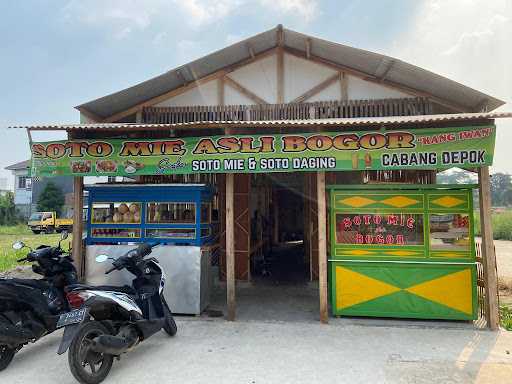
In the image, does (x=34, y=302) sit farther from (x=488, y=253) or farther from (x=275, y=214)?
(x=275, y=214)

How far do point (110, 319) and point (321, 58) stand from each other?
601 centimetres

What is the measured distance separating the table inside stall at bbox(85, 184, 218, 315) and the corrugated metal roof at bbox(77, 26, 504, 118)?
6.99ft

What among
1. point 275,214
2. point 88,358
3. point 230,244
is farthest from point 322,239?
point 275,214

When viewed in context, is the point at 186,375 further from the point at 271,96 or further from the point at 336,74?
the point at 336,74

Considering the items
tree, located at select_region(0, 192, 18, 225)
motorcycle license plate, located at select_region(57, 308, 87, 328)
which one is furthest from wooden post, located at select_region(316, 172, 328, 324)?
tree, located at select_region(0, 192, 18, 225)

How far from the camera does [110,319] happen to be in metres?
4.37

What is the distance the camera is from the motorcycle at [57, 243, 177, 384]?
3734 mm

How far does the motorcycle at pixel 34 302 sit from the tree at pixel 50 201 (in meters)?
28.0

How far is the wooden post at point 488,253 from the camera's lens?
5.50m

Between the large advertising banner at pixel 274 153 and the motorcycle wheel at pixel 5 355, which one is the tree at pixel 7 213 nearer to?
the large advertising banner at pixel 274 153

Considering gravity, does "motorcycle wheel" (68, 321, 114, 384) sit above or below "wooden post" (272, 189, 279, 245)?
below

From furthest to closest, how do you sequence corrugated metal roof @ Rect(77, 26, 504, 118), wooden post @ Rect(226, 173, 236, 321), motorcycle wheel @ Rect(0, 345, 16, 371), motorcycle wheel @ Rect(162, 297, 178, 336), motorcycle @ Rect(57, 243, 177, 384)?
corrugated metal roof @ Rect(77, 26, 504, 118)
wooden post @ Rect(226, 173, 236, 321)
motorcycle wheel @ Rect(162, 297, 178, 336)
motorcycle wheel @ Rect(0, 345, 16, 371)
motorcycle @ Rect(57, 243, 177, 384)

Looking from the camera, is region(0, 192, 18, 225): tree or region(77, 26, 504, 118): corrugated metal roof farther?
region(0, 192, 18, 225): tree

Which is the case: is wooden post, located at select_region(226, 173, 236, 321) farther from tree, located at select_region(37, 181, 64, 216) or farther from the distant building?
the distant building
